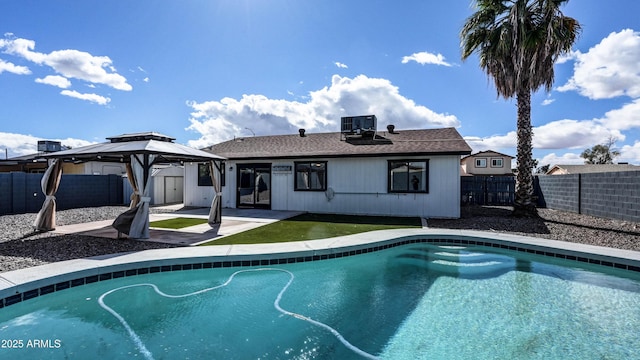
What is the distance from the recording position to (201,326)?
3.77 metres

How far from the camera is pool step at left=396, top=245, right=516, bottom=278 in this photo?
597 cm

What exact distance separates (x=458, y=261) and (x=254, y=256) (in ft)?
14.6

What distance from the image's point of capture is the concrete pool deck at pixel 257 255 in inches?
175

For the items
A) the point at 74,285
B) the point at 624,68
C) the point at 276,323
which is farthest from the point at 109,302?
the point at 624,68

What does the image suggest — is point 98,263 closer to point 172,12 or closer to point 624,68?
point 172,12

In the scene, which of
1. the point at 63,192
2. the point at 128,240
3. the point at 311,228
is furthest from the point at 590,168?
the point at 63,192

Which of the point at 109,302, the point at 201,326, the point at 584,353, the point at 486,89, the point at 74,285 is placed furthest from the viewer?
the point at 486,89

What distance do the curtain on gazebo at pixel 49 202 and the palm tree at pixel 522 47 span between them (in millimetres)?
14468

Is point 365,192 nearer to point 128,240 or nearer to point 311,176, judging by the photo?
point 311,176

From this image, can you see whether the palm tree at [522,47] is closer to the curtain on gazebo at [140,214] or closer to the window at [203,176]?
the curtain on gazebo at [140,214]

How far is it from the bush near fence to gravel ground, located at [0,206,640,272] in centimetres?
183

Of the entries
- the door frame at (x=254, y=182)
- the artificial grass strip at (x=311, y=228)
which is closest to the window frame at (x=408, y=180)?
the artificial grass strip at (x=311, y=228)

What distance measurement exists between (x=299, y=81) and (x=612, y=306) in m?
12.5

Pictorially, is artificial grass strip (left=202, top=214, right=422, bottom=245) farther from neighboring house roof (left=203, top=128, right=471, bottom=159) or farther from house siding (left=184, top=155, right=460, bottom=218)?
neighboring house roof (left=203, top=128, right=471, bottom=159)
